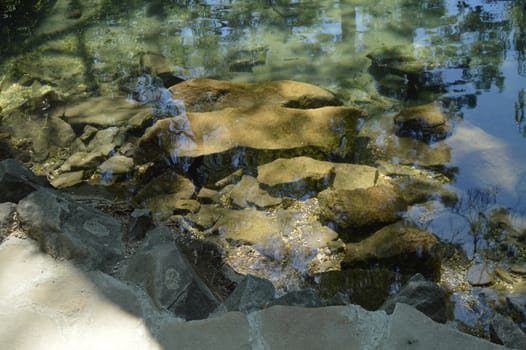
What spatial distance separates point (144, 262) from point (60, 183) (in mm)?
2037

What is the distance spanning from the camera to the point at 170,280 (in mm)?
2602

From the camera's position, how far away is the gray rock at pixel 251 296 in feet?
8.23

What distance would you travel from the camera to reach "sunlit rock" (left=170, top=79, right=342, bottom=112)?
5.14m

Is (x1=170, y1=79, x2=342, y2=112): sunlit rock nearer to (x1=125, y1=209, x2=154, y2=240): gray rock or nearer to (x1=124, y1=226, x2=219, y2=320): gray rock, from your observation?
(x1=125, y1=209, x2=154, y2=240): gray rock

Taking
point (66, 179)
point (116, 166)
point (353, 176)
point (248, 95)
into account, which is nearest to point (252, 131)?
point (248, 95)

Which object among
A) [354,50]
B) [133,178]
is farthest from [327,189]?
[354,50]

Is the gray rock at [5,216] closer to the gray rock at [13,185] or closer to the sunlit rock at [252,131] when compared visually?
the gray rock at [13,185]

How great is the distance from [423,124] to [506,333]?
2.45 metres

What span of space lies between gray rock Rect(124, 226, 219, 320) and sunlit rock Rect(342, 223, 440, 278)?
1.12 m

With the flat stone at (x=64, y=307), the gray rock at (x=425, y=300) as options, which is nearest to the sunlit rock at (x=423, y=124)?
the gray rock at (x=425, y=300)

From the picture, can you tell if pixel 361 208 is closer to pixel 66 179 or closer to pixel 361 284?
pixel 361 284

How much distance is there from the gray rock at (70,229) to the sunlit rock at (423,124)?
263 centimetres

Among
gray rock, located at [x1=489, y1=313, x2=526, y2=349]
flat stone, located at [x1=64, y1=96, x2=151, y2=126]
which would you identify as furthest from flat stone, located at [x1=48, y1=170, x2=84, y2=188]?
gray rock, located at [x1=489, y1=313, x2=526, y2=349]

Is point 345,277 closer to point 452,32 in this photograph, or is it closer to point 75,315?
point 75,315
